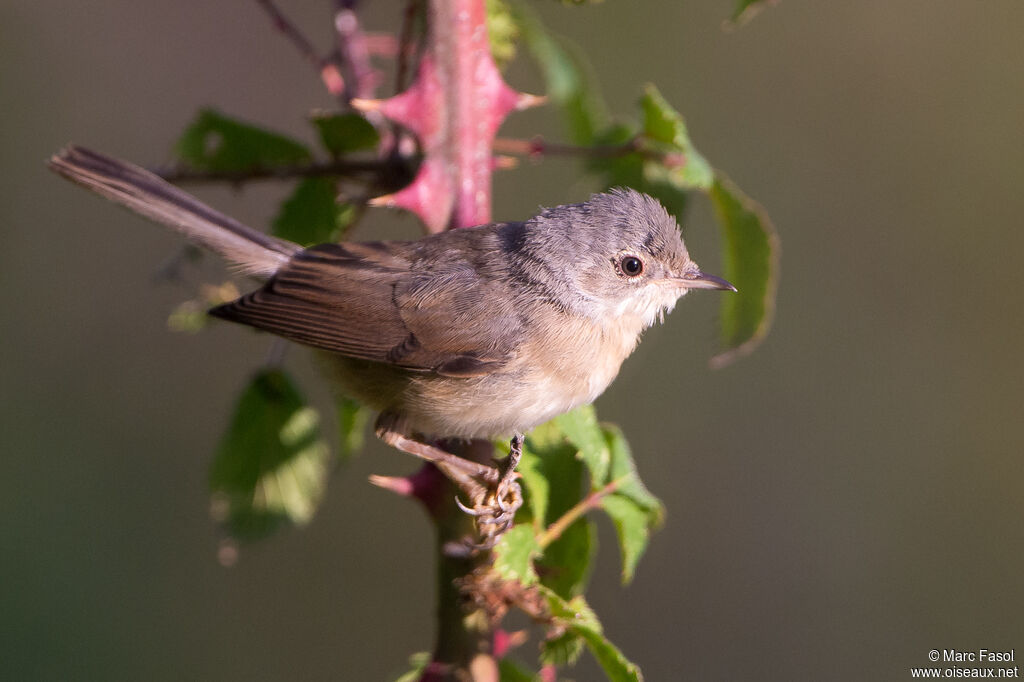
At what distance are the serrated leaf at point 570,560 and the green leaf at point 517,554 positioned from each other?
0.17 meters

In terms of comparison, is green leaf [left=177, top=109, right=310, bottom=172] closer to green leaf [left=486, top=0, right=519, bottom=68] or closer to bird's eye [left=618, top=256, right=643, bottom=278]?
green leaf [left=486, top=0, right=519, bottom=68]

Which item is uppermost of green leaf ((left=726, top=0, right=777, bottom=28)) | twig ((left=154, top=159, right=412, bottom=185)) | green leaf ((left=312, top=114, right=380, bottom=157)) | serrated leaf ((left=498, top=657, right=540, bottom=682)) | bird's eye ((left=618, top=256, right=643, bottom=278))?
green leaf ((left=726, top=0, right=777, bottom=28))

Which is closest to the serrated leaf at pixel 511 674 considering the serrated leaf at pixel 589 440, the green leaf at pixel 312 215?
the serrated leaf at pixel 589 440

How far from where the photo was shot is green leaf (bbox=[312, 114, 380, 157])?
7.73 feet

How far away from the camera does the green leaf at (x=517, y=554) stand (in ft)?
6.27

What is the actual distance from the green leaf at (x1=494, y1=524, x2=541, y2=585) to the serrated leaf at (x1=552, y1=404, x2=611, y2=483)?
0.22 m

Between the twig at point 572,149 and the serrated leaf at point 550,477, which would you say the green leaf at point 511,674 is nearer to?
the serrated leaf at point 550,477

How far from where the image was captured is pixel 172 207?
287 cm

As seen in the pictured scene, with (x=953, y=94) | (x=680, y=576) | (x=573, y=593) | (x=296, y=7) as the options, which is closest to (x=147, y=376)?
(x=296, y=7)

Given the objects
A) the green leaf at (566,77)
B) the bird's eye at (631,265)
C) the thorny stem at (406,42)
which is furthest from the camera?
the bird's eye at (631,265)

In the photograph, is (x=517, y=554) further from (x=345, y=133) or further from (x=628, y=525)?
(x=345, y=133)

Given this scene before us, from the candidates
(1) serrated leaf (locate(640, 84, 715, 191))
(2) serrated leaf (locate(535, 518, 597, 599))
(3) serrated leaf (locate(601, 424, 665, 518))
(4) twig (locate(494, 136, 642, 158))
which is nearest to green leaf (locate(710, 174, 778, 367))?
(1) serrated leaf (locate(640, 84, 715, 191))

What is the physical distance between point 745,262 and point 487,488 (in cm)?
85

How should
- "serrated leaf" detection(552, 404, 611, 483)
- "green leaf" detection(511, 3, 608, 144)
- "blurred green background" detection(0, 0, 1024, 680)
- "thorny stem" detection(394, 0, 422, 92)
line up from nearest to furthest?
"serrated leaf" detection(552, 404, 611, 483), "thorny stem" detection(394, 0, 422, 92), "green leaf" detection(511, 3, 608, 144), "blurred green background" detection(0, 0, 1024, 680)
